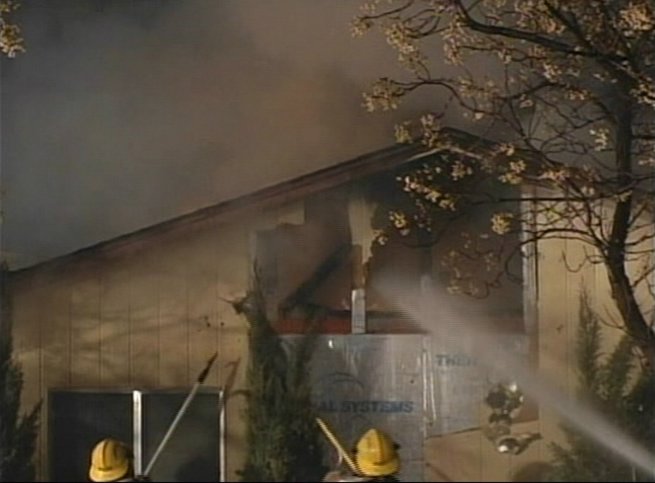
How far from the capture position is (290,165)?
3164 millimetres

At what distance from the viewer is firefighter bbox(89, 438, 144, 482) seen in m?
2.91

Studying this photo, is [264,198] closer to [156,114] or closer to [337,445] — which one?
[156,114]

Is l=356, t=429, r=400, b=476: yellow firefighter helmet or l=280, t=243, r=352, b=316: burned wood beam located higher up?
l=280, t=243, r=352, b=316: burned wood beam

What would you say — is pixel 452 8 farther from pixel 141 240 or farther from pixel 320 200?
pixel 141 240

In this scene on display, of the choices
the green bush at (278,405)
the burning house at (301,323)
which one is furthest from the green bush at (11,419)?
the green bush at (278,405)

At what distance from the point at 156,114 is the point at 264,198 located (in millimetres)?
439

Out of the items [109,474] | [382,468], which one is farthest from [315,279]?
[109,474]

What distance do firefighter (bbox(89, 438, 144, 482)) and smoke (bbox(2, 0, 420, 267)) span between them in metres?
0.65

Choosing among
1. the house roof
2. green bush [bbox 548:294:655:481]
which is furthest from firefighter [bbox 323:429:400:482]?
the house roof

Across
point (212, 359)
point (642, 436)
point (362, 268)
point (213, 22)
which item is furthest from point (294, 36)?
point (642, 436)

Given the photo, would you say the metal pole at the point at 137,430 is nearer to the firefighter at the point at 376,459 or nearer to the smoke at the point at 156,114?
the smoke at the point at 156,114

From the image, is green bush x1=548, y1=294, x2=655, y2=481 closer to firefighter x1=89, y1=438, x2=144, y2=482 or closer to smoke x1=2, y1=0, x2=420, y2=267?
smoke x1=2, y1=0, x2=420, y2=267

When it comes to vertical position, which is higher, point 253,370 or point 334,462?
point 253,370

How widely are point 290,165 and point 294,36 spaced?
412 millimetres
